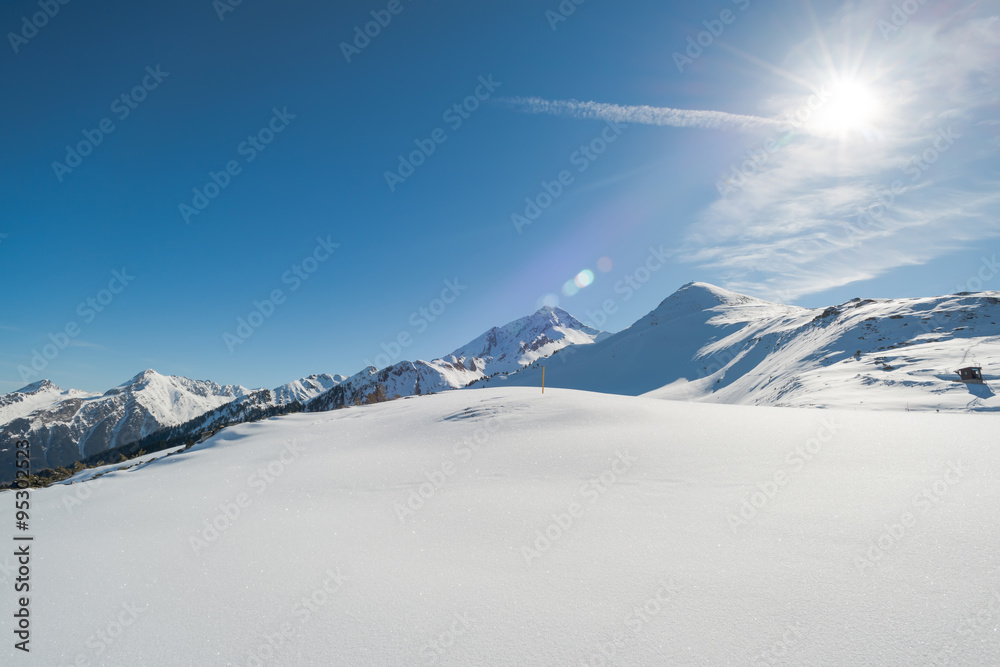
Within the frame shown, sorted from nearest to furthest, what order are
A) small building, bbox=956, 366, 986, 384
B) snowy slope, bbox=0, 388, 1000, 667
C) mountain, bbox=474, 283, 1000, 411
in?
snowy slope, bbox=0, 388, 1000, 667
small building, bbox=956, 366, 986, 384
mountain, bbox=474, 283, 1000, 411

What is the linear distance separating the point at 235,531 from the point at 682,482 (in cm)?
590

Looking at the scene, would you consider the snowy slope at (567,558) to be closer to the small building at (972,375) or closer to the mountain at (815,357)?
the mountain at (815,357)

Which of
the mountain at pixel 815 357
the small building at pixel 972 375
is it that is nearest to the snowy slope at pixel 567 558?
the mountain at pixel 815 357

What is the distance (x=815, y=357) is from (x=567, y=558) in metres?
41.8

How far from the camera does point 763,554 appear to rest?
351 cm

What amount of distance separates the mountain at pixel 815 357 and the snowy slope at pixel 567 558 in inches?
684

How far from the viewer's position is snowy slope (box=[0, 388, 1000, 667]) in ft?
9.07

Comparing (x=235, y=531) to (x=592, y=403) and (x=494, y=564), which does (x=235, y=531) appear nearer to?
(x=494, y=564)

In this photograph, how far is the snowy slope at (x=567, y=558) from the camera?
2.76 m

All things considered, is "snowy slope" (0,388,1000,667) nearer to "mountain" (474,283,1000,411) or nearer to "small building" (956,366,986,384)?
"mountain" (474,283,1000,411)

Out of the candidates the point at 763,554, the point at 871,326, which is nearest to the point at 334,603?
the point at 763,554

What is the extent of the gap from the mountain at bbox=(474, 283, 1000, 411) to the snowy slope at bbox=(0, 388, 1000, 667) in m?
17.4

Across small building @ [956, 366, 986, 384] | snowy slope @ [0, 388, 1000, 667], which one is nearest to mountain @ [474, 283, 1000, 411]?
small building @ [956, 366, 986, 384]

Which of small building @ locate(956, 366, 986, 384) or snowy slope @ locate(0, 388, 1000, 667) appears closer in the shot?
snowy slope @ locate(0, 388, 1000, 667)
